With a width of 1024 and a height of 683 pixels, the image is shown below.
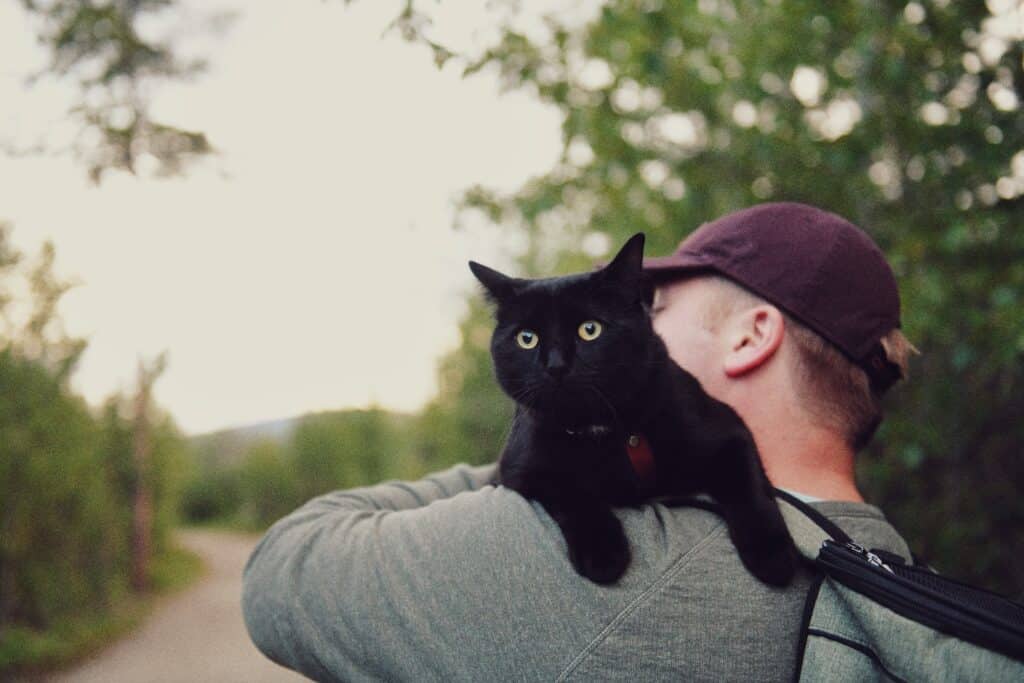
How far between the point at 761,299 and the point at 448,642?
1.06 meters

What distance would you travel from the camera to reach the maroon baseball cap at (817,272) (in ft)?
5.82

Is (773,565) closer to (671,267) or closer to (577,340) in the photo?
(577,340)

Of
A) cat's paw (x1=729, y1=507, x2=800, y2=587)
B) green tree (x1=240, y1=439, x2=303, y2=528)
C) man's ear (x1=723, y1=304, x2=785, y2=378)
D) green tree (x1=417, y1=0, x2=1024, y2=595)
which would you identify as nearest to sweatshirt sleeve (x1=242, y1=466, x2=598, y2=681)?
cat's paw (x1=729, y1=507, x2=800, y2=587)

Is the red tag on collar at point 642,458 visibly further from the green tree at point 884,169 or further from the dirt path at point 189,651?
the dirt path at point 189,651

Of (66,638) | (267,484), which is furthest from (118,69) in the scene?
(267,484)

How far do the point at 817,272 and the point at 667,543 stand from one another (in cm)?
76

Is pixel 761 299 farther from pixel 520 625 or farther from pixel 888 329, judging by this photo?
pixel 520 625

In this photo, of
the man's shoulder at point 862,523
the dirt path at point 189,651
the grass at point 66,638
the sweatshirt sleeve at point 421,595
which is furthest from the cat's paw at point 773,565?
the grass at point 66,638

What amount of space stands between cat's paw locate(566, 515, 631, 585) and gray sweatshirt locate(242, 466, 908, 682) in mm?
21

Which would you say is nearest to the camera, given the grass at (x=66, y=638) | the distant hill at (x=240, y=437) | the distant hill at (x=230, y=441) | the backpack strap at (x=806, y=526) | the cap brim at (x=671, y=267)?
the backpack strap at (x=806, y=526)

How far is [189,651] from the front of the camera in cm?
821

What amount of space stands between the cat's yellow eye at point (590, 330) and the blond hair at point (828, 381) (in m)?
0.37

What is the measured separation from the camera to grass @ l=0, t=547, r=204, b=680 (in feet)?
22.0

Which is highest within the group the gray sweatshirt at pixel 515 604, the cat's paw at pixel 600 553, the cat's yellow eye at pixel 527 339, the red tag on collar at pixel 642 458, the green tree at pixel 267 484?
the cat's yellow eye at pixel 527 339
